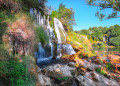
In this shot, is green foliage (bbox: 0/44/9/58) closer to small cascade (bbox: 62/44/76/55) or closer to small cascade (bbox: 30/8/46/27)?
small cascade (bbox: 30/8/46/27)

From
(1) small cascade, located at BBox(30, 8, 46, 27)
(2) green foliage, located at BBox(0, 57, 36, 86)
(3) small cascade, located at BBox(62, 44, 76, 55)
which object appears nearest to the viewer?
(2) green foliage, located at BBox(0, 57, 36, 86)

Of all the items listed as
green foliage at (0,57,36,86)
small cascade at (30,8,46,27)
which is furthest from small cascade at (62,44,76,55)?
green foliage at (0,57,36,86)

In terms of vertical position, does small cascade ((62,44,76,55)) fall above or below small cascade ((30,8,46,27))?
below


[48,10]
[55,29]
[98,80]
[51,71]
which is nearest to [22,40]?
[51,71]

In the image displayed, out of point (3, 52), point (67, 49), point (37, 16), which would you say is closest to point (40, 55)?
point (67, 49)

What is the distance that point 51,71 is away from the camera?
4066mm

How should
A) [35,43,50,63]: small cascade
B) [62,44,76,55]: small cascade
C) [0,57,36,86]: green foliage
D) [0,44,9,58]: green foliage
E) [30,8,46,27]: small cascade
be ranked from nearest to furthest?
[0,57,36,86]: green foliage → [0,44,9,58]: green foliage → [35,43,50,63]: small cascade → [30,8,46,27]: small cascade → [62,44,76,55]: small cascade

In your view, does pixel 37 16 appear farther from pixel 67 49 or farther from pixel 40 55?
pixel 67 49

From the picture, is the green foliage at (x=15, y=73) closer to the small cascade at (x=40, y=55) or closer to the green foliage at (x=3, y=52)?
the green foliage at (x=3, y=52)

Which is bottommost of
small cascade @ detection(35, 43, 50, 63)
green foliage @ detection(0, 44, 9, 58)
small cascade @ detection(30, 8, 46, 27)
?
small cascade @ detection(35, 43, 50, 63)

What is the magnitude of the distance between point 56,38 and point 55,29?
1533mm

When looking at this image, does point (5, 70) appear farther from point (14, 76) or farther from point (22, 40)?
point (22, 40)

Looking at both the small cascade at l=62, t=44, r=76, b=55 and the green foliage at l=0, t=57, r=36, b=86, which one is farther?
the small cascade at l=62, t=44, r=76, b=55

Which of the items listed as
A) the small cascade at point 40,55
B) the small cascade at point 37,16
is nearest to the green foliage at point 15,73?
the small cascade at point 40,55
